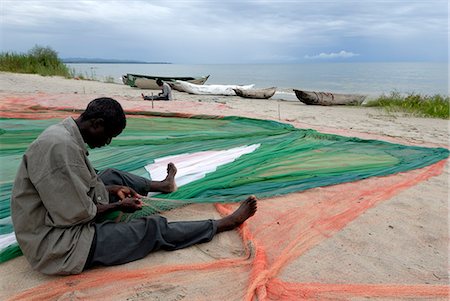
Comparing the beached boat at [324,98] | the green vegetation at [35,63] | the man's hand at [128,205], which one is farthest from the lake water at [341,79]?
the man's hand at [128,205]

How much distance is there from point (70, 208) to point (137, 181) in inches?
36.9

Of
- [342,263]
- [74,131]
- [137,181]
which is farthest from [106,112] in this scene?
[342,263]

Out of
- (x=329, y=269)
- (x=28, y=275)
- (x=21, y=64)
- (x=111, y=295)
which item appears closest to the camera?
(x=111, y=295)

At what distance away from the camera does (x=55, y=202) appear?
1851 mm

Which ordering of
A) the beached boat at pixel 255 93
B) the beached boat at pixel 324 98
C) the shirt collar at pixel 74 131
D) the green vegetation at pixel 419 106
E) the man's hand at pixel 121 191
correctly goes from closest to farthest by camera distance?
1. the shirt collar at pixel 74 131
2. the man's hand at pixel 121 191
3. the green vegetation at pixel 419 106
4. the beached boat at pixel 324 98
5. the beached boat at pixel 255 93

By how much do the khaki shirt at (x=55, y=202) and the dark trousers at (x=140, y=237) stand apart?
0.26ft

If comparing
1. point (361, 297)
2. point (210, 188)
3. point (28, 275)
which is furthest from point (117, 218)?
point (361, 297)

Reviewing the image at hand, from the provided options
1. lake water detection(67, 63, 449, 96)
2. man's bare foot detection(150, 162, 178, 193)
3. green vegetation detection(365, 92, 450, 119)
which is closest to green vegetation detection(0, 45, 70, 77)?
lake water detection(67, 63, 449, 96)

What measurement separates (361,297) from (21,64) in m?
21.2

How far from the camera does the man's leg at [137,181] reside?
267 centimetres

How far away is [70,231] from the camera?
6.34ft

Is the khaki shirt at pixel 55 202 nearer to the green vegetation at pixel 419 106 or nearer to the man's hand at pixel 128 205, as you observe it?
the man's hand at pixel 128 205

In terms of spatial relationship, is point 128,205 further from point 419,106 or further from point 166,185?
point 419,106

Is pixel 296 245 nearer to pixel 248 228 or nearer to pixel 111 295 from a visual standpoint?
pixel 248 228
